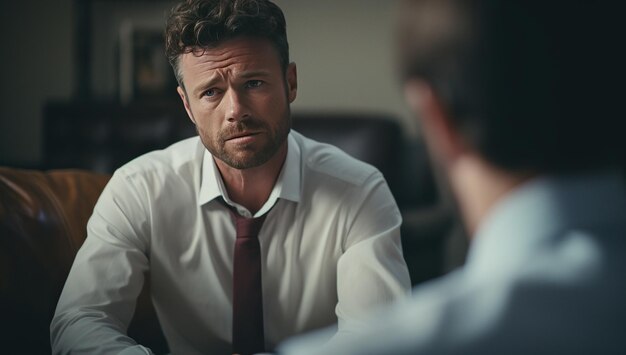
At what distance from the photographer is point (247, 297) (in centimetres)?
119

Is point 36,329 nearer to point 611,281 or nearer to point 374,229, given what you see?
point 374,229

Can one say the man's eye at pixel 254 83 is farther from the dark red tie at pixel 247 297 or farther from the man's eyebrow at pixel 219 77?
the dark red tie at pixel 247 297

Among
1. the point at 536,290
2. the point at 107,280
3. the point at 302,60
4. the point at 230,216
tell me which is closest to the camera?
the point at 536,290

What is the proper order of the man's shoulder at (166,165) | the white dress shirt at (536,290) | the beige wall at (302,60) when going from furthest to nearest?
the beige wall at (302,60) < the man's shoulder at (166,165) < the white dress shirt at (536,290)

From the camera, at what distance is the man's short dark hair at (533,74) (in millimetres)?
462

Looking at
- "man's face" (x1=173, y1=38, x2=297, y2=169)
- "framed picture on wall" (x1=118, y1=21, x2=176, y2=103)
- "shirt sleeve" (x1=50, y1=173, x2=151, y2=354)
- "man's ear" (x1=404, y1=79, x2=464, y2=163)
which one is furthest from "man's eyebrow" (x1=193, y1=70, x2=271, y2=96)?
"framed picture on wall" (x1=118, y1=21, x2=176, y2=103)

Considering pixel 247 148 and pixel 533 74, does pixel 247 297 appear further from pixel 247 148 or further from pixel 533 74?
pixel 533 74

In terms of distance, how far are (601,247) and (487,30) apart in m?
0.17

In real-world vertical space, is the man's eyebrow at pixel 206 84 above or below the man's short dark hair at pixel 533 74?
below

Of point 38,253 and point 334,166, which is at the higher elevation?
point 334,166

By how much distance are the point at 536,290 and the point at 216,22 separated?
0.88 meters

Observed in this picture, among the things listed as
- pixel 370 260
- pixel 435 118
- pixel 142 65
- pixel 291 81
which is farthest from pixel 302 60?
pixel 435 118

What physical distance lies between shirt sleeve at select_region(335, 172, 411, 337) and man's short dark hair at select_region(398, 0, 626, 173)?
665 mm

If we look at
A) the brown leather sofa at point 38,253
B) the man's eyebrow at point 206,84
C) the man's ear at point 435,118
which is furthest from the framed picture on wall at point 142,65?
the man's ear at point 435,118
